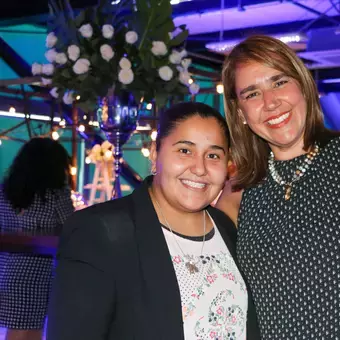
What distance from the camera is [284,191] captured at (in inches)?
76.4

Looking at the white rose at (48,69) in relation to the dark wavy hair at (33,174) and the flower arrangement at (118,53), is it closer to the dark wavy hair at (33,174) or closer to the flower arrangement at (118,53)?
the flower arrangement at (118,53)

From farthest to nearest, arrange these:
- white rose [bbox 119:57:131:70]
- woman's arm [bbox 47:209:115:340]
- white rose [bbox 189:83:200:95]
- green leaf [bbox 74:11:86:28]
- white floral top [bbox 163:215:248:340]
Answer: white rose [bbox 189:83:200:95] < green leaf [bbox 74:11:86:28] < white rose [bbox 119:57:131:70] < white floral top [bbox 163:215:248:340] < woman's arm [bbox 47:209:115:340]

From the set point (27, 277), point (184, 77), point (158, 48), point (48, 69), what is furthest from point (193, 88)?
point (27, 277)

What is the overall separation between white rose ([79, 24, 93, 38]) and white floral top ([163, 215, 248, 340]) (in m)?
1.37

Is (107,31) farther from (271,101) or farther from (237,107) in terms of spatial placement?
(271,101)

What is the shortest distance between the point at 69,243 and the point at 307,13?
5083mm

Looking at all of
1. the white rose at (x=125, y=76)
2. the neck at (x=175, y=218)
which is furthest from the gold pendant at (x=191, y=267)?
the white rose at (x=125, y=76)

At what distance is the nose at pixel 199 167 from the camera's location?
1.68 m

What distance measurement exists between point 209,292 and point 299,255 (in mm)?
302

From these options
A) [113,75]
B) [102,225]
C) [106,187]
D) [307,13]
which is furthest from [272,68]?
[307,13]

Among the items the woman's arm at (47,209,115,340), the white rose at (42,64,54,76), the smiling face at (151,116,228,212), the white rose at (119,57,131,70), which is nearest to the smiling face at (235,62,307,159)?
the smiling face at (151,116,228,212)

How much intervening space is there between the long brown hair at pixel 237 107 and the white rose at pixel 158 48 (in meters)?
0.79

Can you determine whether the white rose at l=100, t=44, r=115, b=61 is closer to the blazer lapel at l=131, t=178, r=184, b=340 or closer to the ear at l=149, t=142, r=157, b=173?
the ear at l=149, t=142, r=157, b=173

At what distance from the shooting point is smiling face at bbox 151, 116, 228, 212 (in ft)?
5.58
